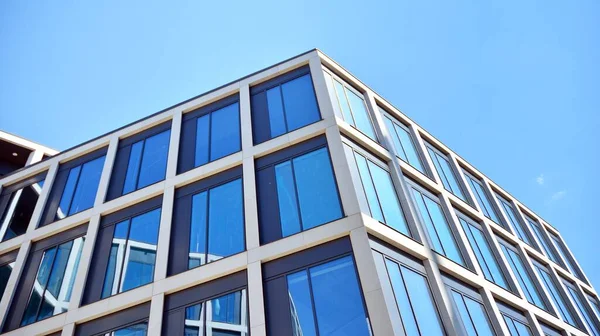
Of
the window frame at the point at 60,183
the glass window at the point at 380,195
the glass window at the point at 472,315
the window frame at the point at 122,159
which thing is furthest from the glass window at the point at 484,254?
the window frame at the point at 60,183

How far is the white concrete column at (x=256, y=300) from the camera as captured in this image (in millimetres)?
12727

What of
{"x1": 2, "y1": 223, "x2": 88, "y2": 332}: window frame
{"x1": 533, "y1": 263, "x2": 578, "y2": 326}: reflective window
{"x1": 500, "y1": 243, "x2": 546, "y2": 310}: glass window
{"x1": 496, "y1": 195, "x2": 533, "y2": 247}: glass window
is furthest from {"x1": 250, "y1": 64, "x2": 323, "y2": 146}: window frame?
{"x1": 533, "y1": 263, "x2": 578, "y2": 326}: reflective window

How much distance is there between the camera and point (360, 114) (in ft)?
64.5

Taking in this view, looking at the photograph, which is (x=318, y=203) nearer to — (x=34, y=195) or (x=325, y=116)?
(x=325, y=116)

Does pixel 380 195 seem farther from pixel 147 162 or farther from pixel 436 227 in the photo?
pixel 147 162

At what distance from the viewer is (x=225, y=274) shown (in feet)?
48.0

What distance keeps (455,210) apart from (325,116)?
354 inches

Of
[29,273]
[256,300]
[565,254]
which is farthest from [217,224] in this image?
[565,254]

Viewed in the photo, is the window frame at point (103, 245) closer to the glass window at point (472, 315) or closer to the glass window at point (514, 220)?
the glass window at point (472, 315)

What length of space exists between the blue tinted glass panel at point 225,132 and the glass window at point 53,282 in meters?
6.51

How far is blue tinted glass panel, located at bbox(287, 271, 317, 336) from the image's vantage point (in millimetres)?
12405

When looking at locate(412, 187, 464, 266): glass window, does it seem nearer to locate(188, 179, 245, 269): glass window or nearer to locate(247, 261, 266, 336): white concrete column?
locate(247, 261, 266, 336): white concrete column

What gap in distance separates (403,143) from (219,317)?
40.2 ft

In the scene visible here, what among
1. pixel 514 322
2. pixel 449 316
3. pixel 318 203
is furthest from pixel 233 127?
pixel 514 322
